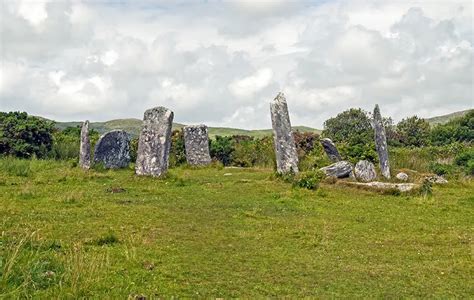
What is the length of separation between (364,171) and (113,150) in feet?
42.2

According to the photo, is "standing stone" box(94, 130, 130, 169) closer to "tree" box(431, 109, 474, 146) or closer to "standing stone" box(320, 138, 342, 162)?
"standing stone" box(320, 138, 342, 162)

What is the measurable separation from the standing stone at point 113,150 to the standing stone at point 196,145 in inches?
156

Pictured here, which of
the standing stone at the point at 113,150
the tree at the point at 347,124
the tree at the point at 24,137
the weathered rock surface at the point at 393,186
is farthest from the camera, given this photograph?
the tree at the point at 347,124

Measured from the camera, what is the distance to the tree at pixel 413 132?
46.0 metres

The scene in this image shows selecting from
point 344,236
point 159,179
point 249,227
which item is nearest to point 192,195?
point 159,179

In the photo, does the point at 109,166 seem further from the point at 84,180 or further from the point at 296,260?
the point at 296,260

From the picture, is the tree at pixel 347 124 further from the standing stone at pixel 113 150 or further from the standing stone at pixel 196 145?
the standing stone at pixel 113 150

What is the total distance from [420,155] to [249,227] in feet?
67.6

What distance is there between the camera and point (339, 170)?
23.2 meters

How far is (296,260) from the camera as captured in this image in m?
10.5

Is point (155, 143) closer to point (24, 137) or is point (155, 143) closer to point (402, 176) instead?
point (402, 176)

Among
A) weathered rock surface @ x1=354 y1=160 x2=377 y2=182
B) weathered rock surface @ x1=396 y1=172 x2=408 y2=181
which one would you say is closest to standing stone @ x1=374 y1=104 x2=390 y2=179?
weathered rock surface @ x1=396 y1=172 x2=408 y2=181

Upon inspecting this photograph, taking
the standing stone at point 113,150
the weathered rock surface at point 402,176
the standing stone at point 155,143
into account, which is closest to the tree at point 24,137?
the standing stone at point 113,150

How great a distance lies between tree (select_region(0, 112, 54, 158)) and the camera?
3191cm
